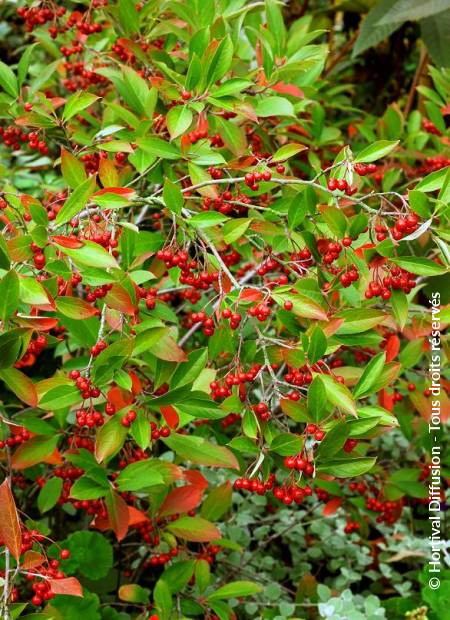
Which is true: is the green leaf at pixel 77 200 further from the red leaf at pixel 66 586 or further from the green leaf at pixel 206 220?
the red leaf at pixel 66 586

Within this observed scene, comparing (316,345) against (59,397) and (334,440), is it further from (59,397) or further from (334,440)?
(59,397)

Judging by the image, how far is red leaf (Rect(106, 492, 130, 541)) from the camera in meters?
1.51

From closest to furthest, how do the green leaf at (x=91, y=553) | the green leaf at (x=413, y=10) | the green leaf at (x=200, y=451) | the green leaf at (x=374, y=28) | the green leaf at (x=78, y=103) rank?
the green leaf at (x=200, y=451) < the green leaf at (x=78, y=103) < the green leaf at (x=91, y=553) < the green leaf at (x=413, y=10) < the green leaf at (x=374, y=28)

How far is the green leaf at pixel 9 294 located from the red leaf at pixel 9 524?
0.28 m

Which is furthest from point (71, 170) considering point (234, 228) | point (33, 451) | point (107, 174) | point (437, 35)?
point (437, 35)

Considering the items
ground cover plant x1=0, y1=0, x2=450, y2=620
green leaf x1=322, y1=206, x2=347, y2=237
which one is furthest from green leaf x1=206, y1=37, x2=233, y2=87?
green leaf x1=322, y1=206, x2=347, y2=237

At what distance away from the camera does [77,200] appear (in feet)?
4.32

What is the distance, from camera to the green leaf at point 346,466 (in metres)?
1.30

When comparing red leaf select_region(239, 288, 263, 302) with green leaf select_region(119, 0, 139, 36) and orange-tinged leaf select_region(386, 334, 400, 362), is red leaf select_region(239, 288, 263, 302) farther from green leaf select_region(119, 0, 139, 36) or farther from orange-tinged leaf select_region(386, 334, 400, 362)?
green leaf select_region(119, 0, 139, 36)

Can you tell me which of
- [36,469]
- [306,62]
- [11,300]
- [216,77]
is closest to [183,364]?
[11,300]

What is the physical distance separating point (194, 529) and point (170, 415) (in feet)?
1.08

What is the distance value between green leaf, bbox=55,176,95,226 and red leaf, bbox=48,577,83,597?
0.57 metres

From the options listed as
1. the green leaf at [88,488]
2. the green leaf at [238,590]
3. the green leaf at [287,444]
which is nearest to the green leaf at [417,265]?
the green leaf at [287,444]

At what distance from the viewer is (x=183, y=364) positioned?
1399 millimetres
